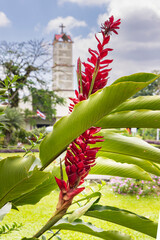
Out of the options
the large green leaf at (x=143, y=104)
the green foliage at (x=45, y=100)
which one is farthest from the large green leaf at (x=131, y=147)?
the green foliage at (x=45, y=100)

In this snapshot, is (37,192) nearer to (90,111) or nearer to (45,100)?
(90,111)

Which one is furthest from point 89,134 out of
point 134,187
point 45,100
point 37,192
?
point 45,100

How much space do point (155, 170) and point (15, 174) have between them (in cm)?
38

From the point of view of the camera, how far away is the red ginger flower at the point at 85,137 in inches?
20.5

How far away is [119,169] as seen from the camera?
0.76 m

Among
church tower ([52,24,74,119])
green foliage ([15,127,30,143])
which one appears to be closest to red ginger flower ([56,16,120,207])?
green foliage ([15,127,30,143])

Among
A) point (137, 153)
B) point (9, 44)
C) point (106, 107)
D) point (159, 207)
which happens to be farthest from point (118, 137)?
point (9, 44)

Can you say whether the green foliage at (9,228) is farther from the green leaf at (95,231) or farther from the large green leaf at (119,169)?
the large green leaf at (119,169)

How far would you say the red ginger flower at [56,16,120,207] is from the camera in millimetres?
520

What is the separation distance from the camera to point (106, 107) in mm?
499

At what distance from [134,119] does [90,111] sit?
0.12m

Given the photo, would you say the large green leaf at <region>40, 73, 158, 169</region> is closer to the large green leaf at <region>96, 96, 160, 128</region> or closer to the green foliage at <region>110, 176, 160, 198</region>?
the large green leaf at <region>96, 96, 160, 128</region>

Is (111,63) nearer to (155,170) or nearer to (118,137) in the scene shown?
(118,137)

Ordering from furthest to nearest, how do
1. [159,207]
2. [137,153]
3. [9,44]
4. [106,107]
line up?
1. [9,44]
2. [159,207]
3. [137,153]
4. [106,107]
